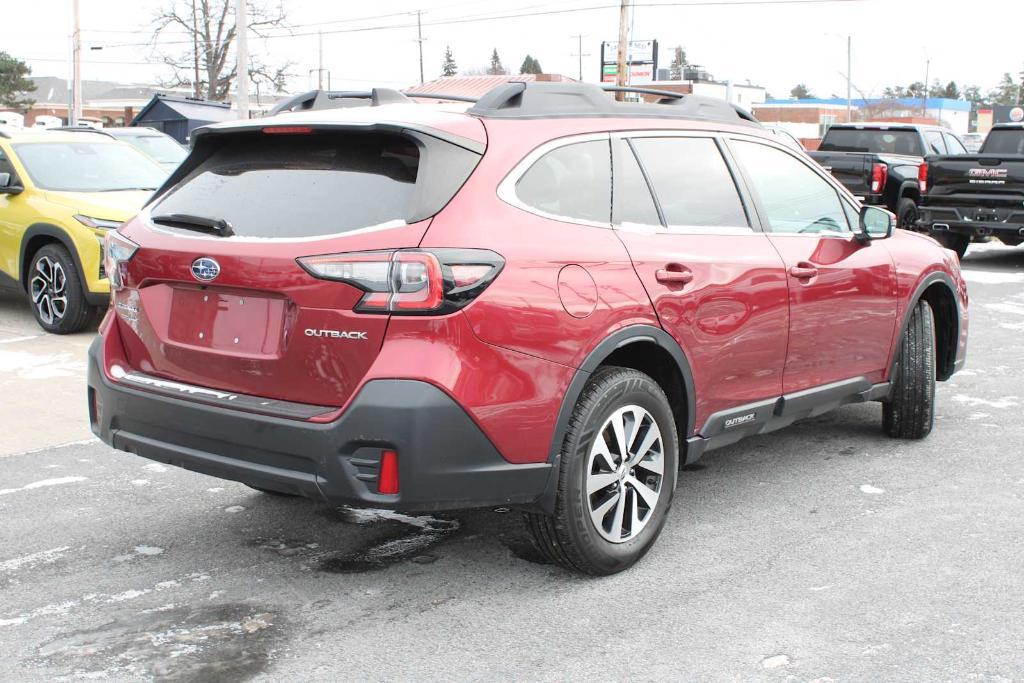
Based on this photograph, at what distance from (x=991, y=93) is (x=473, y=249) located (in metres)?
169

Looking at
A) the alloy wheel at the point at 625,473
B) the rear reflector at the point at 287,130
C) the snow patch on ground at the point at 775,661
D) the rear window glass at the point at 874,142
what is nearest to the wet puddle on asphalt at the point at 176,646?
the alloy wheel at the point at 625,473

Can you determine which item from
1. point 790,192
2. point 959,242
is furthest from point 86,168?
point 959,242

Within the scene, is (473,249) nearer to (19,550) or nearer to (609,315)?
(609,315)

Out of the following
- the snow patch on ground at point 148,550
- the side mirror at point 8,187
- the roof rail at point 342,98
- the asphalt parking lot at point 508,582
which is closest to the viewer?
the asphalt parking lot at point 508,582

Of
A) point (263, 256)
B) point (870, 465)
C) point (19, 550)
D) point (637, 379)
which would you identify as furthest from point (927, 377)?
A: point (19, 550)

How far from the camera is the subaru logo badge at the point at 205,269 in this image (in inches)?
148

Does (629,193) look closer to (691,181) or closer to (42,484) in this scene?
(691,181)

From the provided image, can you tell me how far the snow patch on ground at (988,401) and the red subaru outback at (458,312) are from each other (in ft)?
9.27

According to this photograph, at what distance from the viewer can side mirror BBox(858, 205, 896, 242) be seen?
5.54 m

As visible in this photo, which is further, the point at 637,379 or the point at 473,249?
the point at 637,379

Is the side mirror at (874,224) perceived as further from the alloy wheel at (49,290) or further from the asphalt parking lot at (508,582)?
the alloy wheel at (49,290)

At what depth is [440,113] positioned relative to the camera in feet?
13.3

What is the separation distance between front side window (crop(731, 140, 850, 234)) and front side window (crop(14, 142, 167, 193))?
22.2 ft

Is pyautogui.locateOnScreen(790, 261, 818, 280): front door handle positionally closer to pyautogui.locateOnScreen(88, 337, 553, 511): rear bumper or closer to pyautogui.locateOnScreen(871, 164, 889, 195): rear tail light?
pyautogui.locateOnScreen(88, 337, 553, 511): rear bumper
